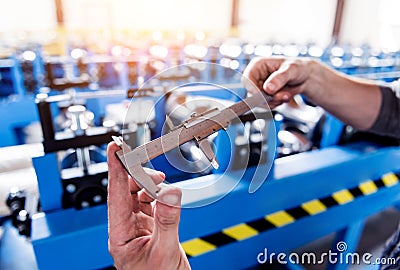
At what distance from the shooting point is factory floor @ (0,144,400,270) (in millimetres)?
1103

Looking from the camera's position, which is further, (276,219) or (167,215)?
(276,219)

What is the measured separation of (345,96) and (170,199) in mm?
792

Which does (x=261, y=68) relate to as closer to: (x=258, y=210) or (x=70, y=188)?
(x=258, y=210)

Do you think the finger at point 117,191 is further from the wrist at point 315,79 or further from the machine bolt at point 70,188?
the wrist at point 315,79

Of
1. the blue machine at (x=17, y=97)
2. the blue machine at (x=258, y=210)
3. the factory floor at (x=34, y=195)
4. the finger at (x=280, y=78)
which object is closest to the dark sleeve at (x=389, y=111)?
the blue machine at (x=258, y=210)

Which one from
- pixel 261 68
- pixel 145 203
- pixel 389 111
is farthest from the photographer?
pixel 389 111

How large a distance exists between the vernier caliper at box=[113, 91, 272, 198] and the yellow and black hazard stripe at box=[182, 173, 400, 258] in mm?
485

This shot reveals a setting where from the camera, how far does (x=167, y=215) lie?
394 mm

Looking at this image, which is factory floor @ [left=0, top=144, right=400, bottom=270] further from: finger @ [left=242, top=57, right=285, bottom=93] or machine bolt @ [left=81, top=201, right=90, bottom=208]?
finger @ [left=242, top=57, right=285, bottom=93]

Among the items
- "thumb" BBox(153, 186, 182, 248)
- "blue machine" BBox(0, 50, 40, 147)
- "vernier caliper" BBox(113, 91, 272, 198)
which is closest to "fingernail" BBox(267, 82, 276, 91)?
"vernier caliper" BBox(113, 91, 272, 198)

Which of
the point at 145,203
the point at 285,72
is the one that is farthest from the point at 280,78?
the point at 145,203

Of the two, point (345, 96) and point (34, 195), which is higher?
point (345, 96)

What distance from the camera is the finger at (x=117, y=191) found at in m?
0.42

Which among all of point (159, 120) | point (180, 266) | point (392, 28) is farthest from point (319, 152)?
point (392, 28)
